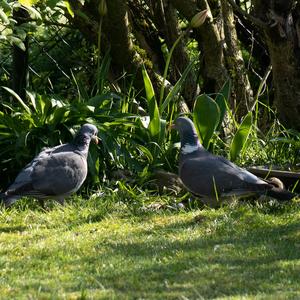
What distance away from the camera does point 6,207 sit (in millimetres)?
8023

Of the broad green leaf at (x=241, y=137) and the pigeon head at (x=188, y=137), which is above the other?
the pigeon head at (x=188, y=137)

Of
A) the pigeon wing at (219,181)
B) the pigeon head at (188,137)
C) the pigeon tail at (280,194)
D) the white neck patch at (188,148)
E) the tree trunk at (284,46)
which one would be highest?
the tree trunk at (284,46)

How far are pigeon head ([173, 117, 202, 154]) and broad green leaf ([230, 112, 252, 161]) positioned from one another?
0.71 meters

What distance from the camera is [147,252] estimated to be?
21.7 ft

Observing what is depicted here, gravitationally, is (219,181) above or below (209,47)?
below

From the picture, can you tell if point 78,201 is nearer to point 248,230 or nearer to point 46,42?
point 248,230

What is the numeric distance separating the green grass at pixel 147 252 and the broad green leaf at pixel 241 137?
1.23 metres

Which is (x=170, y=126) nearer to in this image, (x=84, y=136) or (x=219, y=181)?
(x=84, y=136)

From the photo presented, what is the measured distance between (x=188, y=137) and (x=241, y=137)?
0.86m

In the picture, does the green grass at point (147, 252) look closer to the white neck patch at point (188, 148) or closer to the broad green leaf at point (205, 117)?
→ the white neck patch at point (188, 148)

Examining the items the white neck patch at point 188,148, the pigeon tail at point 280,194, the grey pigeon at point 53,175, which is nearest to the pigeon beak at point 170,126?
the white neck patch at point 188,148

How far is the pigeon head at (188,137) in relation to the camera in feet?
27.6

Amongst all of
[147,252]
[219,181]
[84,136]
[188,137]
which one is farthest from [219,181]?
[147,252]

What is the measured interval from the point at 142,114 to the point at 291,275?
14.7 ft
